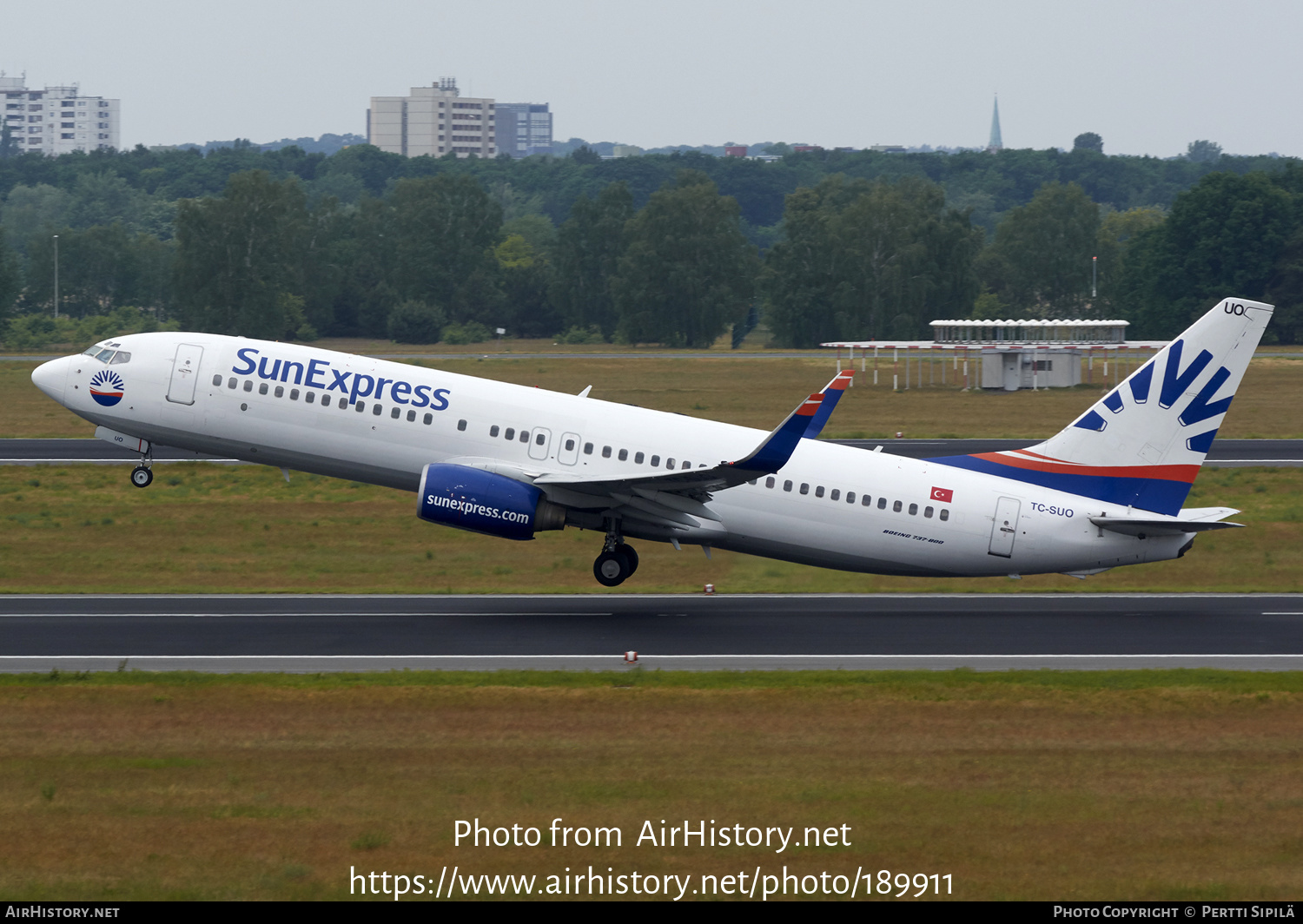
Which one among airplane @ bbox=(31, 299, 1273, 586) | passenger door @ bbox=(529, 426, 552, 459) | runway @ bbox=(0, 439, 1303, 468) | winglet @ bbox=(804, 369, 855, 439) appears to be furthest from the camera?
runway @ bbox=(0, 439, 1303, 468)

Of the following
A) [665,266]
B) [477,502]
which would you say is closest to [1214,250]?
[665,266]

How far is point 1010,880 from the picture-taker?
679 inches

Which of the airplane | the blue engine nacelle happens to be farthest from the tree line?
the blue engine nacelle

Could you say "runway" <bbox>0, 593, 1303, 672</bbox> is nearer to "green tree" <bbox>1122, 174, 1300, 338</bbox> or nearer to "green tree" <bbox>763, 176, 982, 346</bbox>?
"green tree" <bbox>763, 176, 982, 346</bbox>

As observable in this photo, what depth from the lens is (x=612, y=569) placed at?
3619 cm

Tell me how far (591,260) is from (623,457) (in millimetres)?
144977

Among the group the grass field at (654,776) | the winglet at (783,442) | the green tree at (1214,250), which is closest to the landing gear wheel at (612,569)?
the winglet at (783,442)

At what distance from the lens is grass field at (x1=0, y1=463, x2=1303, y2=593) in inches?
1551

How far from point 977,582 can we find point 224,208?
123 metres

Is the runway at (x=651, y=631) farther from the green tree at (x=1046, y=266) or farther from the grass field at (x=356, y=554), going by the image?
the green tree at (x=1046, y=266)

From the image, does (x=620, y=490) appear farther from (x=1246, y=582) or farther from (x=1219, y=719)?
(x=1246, y=582)

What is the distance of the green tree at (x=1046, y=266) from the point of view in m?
177

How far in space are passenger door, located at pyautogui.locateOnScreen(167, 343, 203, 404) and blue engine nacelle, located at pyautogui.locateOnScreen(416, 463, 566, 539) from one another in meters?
6.85

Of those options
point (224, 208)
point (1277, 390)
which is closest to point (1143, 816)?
point (1277, 390)
